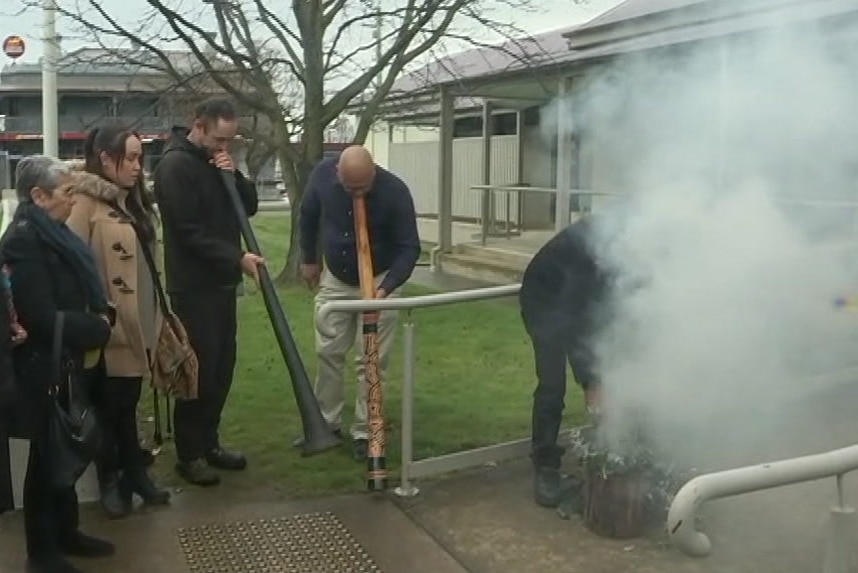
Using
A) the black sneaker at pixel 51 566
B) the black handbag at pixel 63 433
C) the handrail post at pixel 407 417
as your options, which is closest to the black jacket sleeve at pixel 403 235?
the handrail post at pixel 407 417

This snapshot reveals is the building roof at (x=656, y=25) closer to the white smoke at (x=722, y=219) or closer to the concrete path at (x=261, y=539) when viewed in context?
the white smoke at (x=722, y=219)

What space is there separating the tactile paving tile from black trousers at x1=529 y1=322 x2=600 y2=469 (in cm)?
103

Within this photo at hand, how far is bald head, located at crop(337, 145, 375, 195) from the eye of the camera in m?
5.29

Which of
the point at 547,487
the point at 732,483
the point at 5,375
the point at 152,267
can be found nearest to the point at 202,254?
the point at 152,267

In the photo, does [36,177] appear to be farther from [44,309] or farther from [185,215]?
[185,215]

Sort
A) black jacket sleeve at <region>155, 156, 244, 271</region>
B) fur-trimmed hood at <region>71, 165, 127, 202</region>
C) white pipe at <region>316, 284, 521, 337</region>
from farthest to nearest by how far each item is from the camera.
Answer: black jacket sleeve at <region>155, 156, 244, 271</region>
white pipe at <region>316, 284, 521, 337</region>
fur-trimmed hood at <region>71, 165, 127, 202</region>

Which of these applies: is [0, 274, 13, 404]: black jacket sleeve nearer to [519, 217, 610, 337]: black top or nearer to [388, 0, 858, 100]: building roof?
[519, 217, 610, 337]: black top

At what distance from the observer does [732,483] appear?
2.46m

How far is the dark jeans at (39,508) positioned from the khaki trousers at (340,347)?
1819 mm

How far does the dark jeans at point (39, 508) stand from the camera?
389cm

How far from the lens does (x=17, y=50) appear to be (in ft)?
59.7

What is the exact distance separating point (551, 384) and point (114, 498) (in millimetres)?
2106

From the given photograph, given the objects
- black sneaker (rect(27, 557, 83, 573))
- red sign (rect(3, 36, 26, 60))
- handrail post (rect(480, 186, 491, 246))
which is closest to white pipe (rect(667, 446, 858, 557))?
black sneaker (rect(27, 557, 83, 573))

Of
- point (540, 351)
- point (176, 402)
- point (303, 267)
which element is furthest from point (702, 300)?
point (176, 402)
